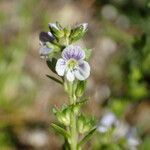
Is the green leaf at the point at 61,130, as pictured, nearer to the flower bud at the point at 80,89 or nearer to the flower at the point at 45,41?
the flower bud at the point at 80,89

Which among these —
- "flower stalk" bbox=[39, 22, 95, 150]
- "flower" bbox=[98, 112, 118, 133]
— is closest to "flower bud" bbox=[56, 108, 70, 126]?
"flower stalk" bbox=[39, 22, 95, 150]

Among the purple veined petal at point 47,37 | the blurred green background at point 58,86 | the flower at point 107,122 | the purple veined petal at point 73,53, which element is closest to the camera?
the purple veined petal at point 73,53

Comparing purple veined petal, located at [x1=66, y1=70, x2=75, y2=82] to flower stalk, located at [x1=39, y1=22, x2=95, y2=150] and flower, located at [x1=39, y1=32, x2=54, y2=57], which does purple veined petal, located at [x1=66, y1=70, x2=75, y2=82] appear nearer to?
flower stalk, located at [x1=39, y1=22, x2=95, y2=150]

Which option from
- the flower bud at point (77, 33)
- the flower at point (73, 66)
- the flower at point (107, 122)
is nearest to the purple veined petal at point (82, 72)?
the flower at point (73, 66)

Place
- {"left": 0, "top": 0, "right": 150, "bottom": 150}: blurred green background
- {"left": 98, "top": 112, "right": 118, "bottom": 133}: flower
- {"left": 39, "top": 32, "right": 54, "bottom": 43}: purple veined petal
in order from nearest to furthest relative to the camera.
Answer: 1. {"left": 39, "top": 32, "right": 54, "bottom": 43}: purple veined petal
2. {"left": 98, "top": 112, "right": 118, "bottom": 133}: flower
3. {"left": 0, "top": 0, "right": 150, "bottom": 150}: blurred green background

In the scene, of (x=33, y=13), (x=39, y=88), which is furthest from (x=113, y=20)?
(x=39, y=88)

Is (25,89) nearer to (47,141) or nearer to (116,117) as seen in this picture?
(47,141)
